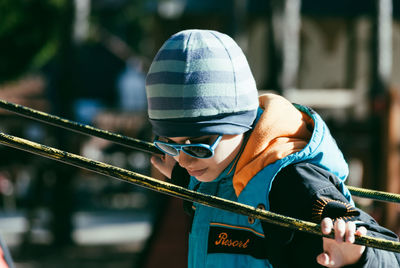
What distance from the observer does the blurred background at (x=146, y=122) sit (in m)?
6.19

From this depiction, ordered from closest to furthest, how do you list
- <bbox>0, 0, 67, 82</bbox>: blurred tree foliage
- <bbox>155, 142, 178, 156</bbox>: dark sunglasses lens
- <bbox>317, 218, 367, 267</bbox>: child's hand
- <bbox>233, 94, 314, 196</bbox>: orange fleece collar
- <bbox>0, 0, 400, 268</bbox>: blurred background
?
<bbox>317, 218, 367, 267</bbox>: child's hand < <bbox>233, 94, 314, 196</bbox>: orange fleece collar < <bbox>155, 142, 178, 156</bbox>: dark sunglasses lens < <bbox>0, 0, 400, 268</bbox>: blurred background < <bbox>0, 0, 67, 82</bbox>: blurred tree foliage

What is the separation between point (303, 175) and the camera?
168cm

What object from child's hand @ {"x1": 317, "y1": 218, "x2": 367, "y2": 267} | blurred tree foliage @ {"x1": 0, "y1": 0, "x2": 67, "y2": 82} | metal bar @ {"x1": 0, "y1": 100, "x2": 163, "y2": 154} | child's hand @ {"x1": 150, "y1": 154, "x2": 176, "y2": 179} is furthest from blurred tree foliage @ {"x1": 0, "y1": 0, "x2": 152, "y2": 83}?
child's hand @ {"x1": 317, "y1": 218, "x2": 367, "y2": 267}

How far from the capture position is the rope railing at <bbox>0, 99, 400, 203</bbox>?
1.84 m

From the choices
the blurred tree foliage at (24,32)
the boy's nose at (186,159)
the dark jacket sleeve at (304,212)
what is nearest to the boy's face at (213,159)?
the boy's nose at (186,159)

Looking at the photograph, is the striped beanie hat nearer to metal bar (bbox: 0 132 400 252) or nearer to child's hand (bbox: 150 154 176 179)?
metal bar (bbox: 0 132 400 252)

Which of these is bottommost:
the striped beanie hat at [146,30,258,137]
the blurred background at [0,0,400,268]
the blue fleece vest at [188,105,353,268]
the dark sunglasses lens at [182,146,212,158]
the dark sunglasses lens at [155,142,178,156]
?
the blurred background at [0,0,400,268]

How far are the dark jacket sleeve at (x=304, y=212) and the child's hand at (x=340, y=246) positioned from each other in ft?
0.10

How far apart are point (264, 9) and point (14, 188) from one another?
22.0 feet

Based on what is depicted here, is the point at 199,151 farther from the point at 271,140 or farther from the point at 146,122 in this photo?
the point at 146,122

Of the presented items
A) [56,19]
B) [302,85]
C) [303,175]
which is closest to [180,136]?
[303,175]

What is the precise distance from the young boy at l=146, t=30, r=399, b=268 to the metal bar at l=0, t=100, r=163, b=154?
16cm

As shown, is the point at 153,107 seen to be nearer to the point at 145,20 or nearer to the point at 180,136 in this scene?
the point at 180,136

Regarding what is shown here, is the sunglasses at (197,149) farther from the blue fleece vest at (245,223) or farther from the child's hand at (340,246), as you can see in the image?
the child's hand at (340,246)
